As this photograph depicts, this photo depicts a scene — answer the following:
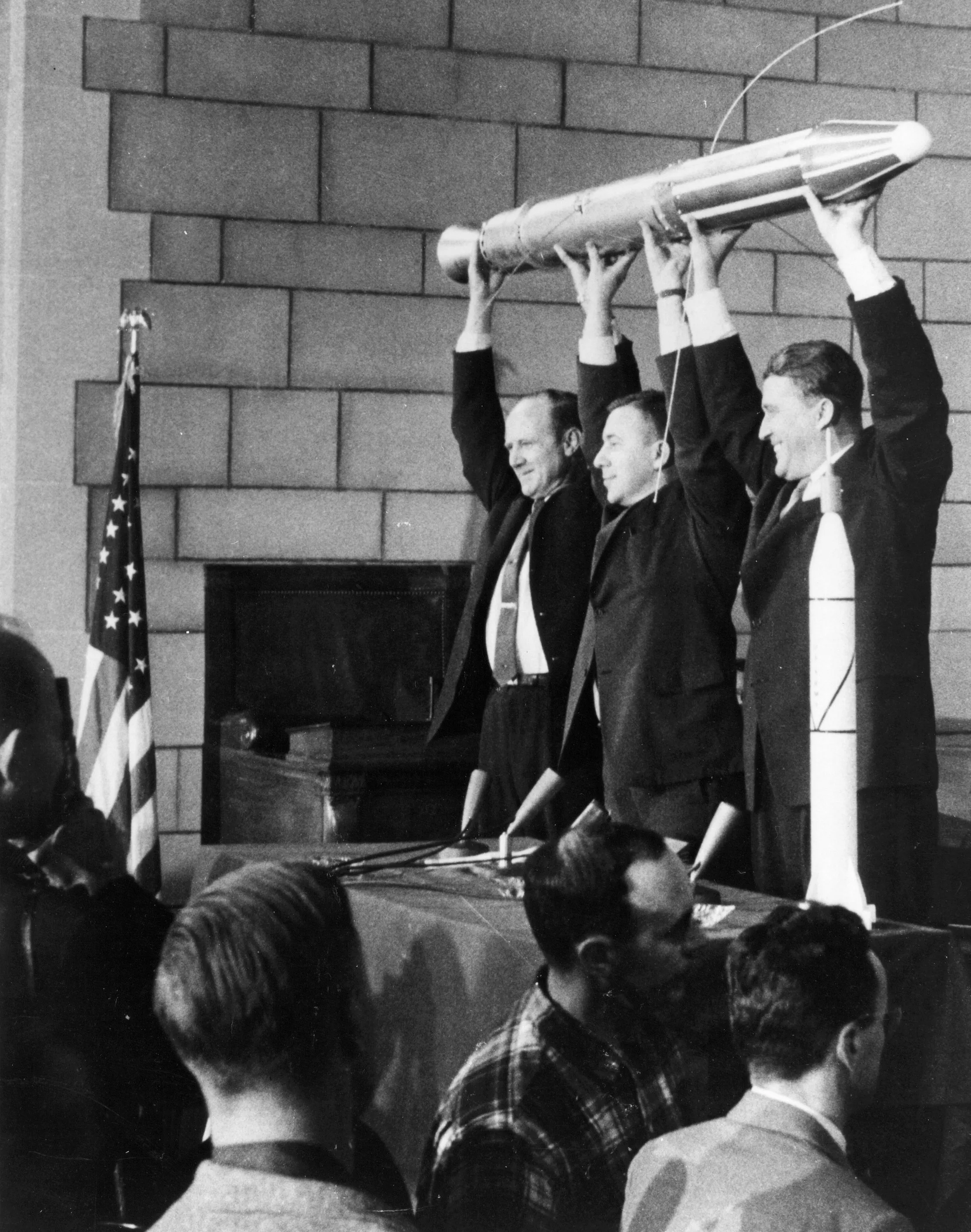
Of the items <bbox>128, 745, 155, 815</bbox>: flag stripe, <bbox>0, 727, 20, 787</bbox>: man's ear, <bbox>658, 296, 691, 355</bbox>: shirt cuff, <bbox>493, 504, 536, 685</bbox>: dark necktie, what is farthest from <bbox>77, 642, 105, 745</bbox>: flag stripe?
<bbox>0, 727, 20, 787</bbox>: man's ear

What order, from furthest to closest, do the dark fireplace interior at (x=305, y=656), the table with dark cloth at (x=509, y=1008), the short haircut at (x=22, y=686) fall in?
the dark fireplace interior at (x=305, y=656), the short haircut at (x=22, y=686), the table with dark cloth at (x=509, y=1008)

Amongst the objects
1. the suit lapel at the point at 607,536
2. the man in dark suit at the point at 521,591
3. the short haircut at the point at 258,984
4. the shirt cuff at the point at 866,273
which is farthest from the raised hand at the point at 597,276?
the short haircut at the point at 258,984

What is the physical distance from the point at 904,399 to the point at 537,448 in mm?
1479

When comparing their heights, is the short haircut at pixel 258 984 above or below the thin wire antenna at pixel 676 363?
below

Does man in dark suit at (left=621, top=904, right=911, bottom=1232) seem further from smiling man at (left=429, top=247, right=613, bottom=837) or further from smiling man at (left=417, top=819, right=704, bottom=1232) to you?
smiling man at (left=429, top=247, right=613, bottom=837)

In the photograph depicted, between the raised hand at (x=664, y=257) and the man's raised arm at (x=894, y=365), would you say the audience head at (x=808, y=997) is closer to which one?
the man's raised arm at (x=894, y=365)

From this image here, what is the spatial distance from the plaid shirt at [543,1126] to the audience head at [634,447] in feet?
5.29

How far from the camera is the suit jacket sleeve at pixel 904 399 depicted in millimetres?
2348

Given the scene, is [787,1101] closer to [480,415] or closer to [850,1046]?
[850,1046]

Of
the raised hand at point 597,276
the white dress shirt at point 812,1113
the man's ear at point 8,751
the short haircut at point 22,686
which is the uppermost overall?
the raised hand at point 597,276

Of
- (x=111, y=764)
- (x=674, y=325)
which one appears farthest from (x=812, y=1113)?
(x=111, y=764)

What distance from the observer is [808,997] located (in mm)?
1573

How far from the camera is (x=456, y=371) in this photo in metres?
4.03

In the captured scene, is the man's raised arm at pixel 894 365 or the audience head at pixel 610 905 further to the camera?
the man's raised arm at pixel 894 365
